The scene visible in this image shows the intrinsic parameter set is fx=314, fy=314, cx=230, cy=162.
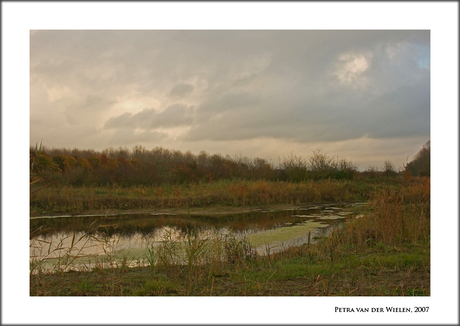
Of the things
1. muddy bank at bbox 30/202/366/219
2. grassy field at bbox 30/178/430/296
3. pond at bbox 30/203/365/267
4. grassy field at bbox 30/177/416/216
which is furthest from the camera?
grassy field at bbox 30/177/416/216

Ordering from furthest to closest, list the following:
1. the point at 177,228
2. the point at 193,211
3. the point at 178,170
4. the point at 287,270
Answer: the point at 178,170
the point at 193,211
the point at 177,228
the point at 287,270

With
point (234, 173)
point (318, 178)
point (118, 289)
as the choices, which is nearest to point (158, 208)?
point (234, 173)

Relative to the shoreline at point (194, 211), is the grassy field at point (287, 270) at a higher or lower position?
higher

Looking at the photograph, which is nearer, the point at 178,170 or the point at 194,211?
the point at 194,211

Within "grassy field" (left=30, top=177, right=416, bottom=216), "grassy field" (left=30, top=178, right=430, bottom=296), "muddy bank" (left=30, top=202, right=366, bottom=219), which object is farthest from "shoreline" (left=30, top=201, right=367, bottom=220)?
"grassy field" (left=30, top=178, right=430, bottom=296)

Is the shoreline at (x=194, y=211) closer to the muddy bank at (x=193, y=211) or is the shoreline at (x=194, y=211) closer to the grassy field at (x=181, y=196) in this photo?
the muddy bank at (x=193, y=211)

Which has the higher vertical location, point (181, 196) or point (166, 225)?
point (181, 196)

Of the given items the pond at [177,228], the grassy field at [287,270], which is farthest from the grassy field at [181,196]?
the grassy field at [287,270]

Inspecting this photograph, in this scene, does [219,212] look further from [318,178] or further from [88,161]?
[88,161]

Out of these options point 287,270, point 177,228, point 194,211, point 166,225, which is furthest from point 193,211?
point 287,270

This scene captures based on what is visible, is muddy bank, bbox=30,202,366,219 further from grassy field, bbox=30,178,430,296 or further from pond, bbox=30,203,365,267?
grassy field, bbox=30,178,430,296

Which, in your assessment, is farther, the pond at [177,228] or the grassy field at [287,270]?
Answer: the pond at [177,228]

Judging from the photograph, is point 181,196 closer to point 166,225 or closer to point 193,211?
point 193,211

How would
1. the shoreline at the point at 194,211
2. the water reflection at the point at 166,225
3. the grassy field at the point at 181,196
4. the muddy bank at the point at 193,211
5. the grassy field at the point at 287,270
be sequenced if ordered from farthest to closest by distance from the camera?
the grassy field at the point at 181,196, the muddy bank at the point at 193,211, the shoreline at the point at 194,211, the water reflection at the point at 166,225, the grassy field at the point at 287,270
